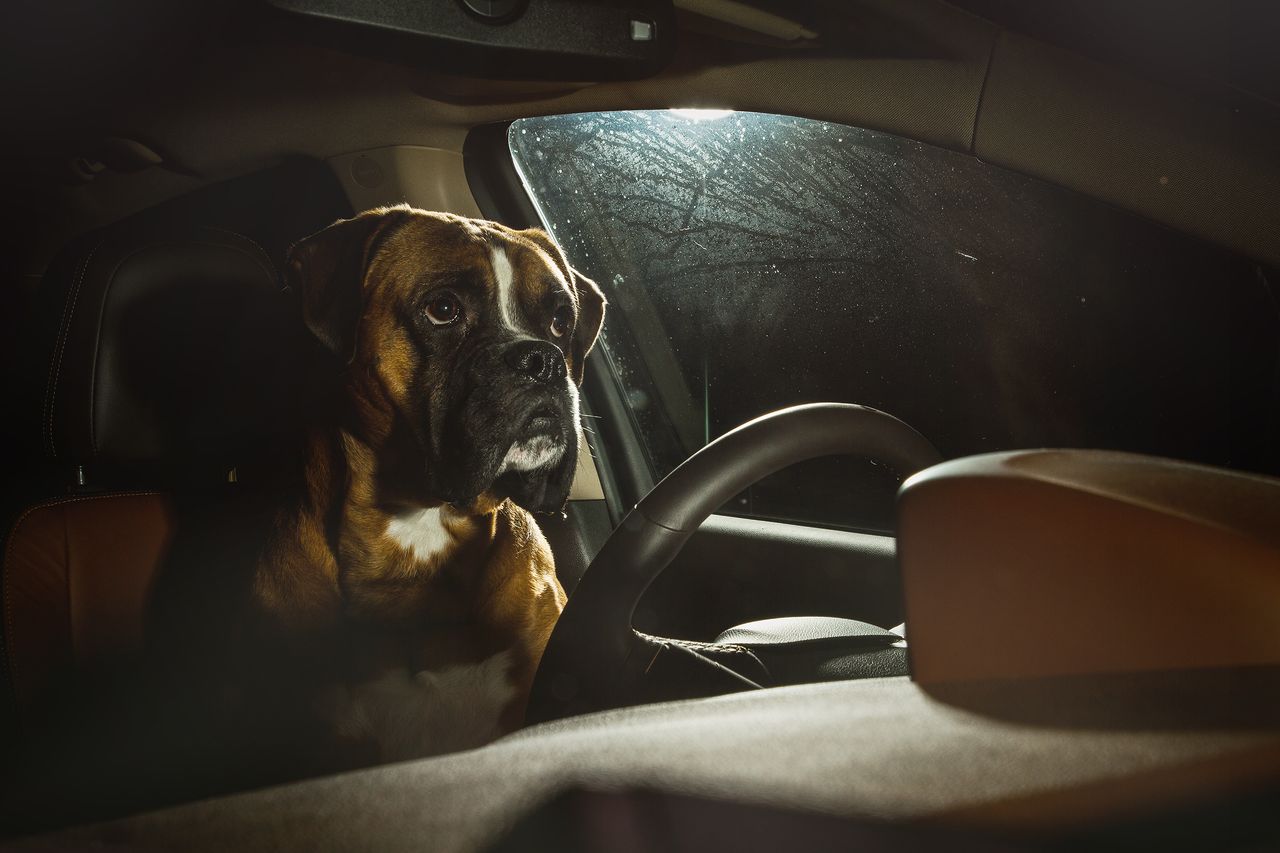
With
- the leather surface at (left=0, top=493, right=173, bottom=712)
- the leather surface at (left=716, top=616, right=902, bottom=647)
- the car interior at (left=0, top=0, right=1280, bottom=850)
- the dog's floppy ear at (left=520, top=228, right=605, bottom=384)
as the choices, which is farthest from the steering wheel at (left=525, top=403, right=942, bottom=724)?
the dog's floppy ear at (left=520, top=228, right=605, bottom=384)

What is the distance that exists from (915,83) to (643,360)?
188cm

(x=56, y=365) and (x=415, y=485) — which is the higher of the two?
(x=56, y=365)

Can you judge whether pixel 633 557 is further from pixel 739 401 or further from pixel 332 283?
pixel 739 401

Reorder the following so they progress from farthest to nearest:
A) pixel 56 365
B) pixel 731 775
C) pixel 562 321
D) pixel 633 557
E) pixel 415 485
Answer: pixel 562 321
pixel 415 485
pixel 56 365
pixel 633 557
pixel 731 775

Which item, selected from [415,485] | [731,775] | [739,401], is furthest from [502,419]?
[731,775]

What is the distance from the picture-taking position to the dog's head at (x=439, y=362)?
2.11m

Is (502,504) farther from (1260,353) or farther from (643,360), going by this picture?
(1260,353)

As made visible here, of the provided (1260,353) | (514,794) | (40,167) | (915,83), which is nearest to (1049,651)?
(514,794)

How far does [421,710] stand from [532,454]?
0.59 metres

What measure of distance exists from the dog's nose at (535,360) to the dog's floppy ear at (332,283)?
0.35 metres

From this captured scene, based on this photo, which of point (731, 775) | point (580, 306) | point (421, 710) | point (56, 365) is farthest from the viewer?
point (580, 306)

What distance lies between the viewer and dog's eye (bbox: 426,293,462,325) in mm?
2166

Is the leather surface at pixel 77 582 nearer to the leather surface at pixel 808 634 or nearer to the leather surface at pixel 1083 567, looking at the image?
the leather surface at pixel 808 634

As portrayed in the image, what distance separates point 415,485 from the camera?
86.9 inches
